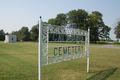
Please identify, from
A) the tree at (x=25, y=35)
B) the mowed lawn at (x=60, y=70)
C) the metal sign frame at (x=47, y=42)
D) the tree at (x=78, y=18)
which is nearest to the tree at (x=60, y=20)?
the tree at (x=78, y=18)

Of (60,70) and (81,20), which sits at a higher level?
(81,20)

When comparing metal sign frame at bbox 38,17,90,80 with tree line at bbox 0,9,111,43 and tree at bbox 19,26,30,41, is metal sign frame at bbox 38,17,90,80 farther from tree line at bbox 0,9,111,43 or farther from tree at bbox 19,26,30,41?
tree at bbox 19,26,30,41

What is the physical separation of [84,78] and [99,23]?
47906 mm

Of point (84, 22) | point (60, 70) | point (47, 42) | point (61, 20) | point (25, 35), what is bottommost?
point (60, 70)

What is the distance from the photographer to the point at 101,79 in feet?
16.6

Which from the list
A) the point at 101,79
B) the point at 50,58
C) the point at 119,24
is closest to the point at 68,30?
the point at 50,58

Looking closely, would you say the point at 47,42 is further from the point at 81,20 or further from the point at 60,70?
the point at 81,20

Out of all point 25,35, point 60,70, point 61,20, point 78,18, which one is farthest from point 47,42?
point 25,35

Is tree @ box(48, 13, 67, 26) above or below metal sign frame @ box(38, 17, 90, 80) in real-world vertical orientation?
above

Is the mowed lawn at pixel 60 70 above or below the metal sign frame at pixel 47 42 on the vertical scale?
below

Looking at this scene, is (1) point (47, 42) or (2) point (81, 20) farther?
(2) point (81, 20)

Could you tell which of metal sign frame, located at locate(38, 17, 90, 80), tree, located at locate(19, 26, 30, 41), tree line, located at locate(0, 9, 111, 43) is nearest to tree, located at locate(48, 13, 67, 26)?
tree line, located at locate(0, 9, 111, 43)

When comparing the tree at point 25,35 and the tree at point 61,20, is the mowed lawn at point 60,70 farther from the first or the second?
the tree at point 25,35

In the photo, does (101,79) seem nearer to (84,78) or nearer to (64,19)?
(84,78)
